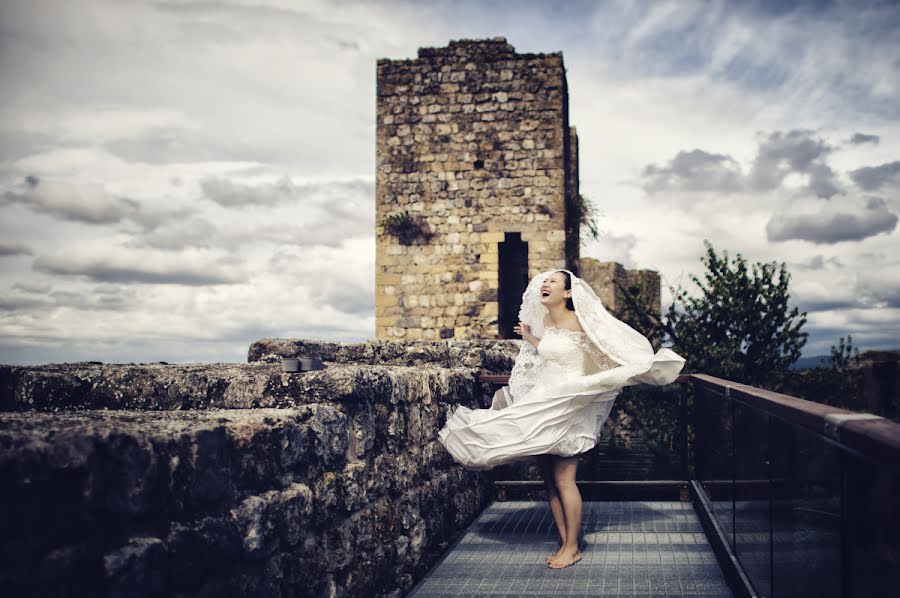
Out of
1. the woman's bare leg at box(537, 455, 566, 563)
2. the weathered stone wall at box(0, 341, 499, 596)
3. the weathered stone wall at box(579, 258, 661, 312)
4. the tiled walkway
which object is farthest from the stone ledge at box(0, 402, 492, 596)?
the weathered stone wall at box(579, 258, 661, 312)

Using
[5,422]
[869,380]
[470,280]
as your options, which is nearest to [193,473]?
[5,422]

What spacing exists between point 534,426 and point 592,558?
774 mm

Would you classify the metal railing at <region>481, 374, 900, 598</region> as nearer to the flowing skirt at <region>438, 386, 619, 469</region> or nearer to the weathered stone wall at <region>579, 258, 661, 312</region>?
the flowing skirt at <region>438, 386, 619, 469</region>

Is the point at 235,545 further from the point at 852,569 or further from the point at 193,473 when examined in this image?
the point at 852,569

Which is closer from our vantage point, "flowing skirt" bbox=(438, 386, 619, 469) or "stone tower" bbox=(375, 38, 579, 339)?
"flowing skirt" bbox=(438, 386, 619, 469)

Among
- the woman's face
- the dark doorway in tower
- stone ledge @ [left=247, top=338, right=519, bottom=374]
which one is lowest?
stone ledge @ [left=247, top=338, right=519, bottom=374]

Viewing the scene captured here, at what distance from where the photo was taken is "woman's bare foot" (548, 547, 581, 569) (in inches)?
A: 161

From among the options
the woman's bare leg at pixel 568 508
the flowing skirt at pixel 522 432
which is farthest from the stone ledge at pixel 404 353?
the woman's bare leg at pixel 568 508

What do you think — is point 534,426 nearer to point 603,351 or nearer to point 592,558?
point 603,351

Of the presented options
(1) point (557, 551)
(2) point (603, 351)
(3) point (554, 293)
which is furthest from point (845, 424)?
(3) point (554, 293)

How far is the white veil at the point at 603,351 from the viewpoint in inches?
169

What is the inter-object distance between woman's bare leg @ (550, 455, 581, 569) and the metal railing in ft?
2.42

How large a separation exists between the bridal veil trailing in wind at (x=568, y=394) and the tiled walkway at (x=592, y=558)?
1.78 feet

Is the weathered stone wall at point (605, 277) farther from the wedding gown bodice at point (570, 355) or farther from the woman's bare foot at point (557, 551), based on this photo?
the woman's bare foot at point (557, 551)
